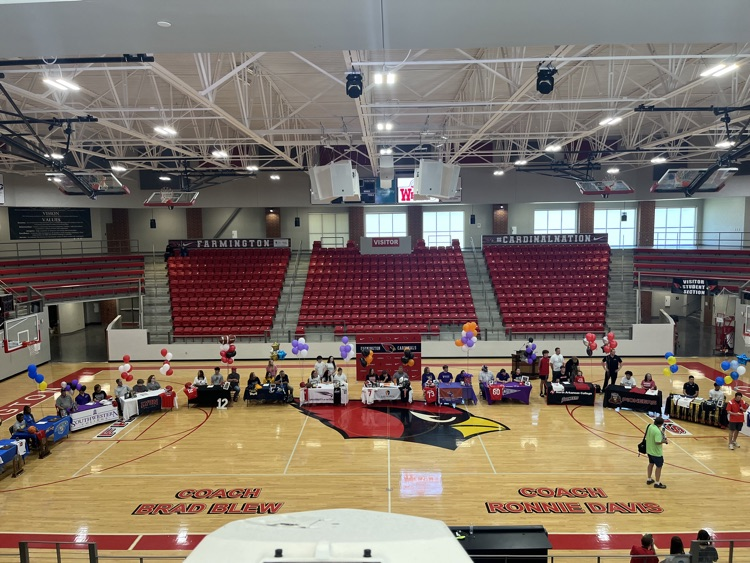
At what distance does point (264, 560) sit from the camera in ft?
8.41

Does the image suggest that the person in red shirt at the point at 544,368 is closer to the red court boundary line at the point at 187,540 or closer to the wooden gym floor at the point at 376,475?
the wooden gym floor at the point at 376,475

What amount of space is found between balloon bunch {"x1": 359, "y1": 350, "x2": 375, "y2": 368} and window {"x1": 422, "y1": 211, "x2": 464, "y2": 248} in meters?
15.2

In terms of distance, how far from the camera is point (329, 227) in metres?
31.2

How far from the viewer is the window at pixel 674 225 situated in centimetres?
2956

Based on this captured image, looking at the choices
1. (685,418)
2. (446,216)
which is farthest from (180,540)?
(446,216)

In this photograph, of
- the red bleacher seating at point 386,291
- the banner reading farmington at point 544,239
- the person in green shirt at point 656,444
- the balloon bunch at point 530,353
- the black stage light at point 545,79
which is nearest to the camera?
the black stage light at point 545,79

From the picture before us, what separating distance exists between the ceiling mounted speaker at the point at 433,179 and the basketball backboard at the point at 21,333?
557 inches

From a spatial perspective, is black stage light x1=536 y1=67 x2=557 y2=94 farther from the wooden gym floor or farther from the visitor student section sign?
the visitor student section sign

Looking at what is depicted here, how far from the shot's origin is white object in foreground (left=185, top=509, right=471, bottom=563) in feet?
8.48

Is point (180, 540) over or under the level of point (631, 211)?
under

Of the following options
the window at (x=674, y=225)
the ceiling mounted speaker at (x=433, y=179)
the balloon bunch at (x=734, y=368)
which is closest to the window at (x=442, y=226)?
the window at (x=674, y=225)

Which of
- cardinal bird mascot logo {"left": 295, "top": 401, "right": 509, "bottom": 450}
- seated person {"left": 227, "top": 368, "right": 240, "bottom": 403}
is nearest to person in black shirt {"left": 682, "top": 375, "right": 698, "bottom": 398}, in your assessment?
cardinal bird mascot logo {"left": 295, "top": 401, "right": 509, "bottom": 450}

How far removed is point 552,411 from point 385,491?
22.8 feet

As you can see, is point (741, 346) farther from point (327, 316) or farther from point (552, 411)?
point (327, 316)
